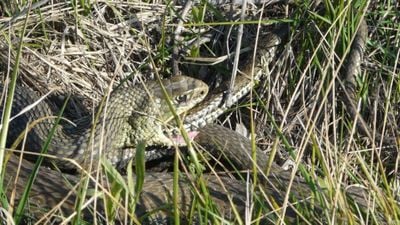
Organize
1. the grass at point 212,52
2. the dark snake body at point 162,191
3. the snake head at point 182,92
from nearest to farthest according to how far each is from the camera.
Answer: the dark snake body at point 162,191 < the snake head at point 182,92 < the grass at point 212,52

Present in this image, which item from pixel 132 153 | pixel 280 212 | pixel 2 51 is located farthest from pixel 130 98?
pixel 280 212

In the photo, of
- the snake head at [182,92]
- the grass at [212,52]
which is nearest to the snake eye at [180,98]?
the snake head at [182,92]

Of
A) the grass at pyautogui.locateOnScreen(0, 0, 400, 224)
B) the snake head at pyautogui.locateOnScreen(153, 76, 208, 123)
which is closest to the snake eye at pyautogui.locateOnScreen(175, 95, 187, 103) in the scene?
the snake head at pyautogui.locateOnScreen(153, 76, 208, 123)

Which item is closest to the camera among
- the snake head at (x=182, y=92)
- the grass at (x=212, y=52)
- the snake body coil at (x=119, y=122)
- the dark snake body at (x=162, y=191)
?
the dark snake body at (x=162, y=191)

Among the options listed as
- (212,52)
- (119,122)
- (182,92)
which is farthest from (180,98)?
(212,52)

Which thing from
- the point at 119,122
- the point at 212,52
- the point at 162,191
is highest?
the point at 212,52

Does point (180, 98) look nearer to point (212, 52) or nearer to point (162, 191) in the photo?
point (212, 52)

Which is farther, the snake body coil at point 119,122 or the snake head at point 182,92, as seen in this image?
the snake head at point 182,92

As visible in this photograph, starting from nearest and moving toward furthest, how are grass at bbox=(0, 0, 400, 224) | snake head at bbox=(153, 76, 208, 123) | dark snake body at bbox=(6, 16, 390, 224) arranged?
1. dark snake body at bbox=(6, 16, 390, 224)
2. snake head at bbox=(153, 76, 208, 123)
3. grass at bbox=(0, 0, 400, 224)

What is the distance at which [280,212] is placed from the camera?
4188 millimetres

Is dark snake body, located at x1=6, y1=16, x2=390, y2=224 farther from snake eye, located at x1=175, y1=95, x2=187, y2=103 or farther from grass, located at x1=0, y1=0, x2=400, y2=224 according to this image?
grass, located at x1=0, y1=0, x2=400, y2=224

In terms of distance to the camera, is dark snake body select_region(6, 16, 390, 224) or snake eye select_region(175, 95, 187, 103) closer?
dark snake body select_region(6, 16, 390, 224)

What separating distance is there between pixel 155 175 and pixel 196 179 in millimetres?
1397

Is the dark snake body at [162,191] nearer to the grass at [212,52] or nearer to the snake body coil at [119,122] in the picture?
the snake body coil at [119,122]
